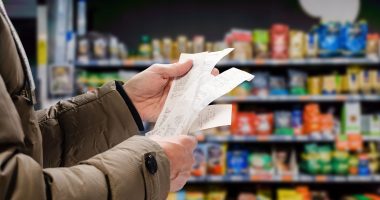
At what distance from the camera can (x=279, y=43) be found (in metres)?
4.30

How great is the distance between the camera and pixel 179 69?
4.70 feet

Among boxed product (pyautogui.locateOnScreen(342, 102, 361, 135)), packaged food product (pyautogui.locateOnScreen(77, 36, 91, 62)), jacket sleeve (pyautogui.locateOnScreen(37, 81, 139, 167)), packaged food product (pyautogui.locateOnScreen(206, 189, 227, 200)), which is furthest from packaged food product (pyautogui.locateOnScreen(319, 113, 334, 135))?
jacket sleeve (pyautogui.locateOnScreen(37, 81, 139, 167))

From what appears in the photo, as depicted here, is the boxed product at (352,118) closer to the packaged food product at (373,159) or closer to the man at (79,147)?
the packaged food product at (373,159)

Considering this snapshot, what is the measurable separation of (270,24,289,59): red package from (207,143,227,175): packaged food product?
95 cm

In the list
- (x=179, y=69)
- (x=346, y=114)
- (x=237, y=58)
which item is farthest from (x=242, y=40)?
(x=179, y=69)

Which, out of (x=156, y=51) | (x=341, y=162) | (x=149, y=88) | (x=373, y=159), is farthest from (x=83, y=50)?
(x=149, y=88)

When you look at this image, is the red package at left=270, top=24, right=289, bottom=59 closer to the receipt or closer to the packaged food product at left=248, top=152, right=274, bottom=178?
the packaged food product at left=248, top=152, right=274, bottom=178

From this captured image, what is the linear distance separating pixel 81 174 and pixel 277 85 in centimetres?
364

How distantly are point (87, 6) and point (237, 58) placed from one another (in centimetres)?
170

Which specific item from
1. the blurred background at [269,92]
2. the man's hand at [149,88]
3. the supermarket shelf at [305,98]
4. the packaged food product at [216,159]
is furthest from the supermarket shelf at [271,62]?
the man's hand at [149,88]

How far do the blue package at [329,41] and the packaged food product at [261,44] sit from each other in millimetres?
469

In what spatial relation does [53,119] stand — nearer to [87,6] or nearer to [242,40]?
[242,40]

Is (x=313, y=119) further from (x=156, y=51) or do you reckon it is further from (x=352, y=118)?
(x=156, y=51)

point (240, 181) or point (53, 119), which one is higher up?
point (53, 119)
